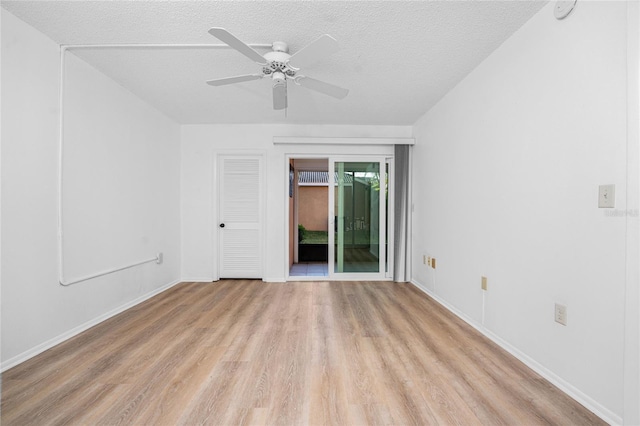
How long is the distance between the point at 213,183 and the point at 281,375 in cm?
327

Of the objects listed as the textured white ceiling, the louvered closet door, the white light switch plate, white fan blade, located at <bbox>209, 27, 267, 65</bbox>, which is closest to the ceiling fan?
white fan blade, located at <bbox>209, 27, 267, 65</bbox>

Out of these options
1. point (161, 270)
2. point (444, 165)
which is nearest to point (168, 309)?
point (161, 270)

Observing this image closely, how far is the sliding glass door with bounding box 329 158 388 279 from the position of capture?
441 centimetres

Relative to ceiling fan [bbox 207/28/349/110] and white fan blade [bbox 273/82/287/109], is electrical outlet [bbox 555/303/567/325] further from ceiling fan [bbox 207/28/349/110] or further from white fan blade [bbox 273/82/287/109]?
white fan blade [bbox 273/82/287/109]

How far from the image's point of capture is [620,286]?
4.53 ft

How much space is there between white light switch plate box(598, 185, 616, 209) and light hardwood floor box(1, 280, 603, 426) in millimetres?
1124

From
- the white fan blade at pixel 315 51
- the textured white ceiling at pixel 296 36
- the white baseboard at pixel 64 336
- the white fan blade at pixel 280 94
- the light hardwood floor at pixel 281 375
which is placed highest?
the textured white ceiling at pixel 296 36

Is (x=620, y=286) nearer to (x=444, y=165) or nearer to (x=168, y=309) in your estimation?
(x=444, y=165)

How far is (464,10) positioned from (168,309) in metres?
3.78

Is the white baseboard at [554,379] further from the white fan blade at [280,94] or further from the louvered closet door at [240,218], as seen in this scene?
the louvered closet door at [240,218]

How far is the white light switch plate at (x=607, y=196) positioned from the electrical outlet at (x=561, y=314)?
0.65 meters

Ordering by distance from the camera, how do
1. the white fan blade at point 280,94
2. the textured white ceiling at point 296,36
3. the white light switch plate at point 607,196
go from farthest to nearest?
the white fan blade at point 280,94 → the textured white ceiling at point 296,36 → the white light switch plate at point 607,196

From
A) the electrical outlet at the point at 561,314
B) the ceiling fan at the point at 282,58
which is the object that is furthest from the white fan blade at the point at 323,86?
the electrical outlet at the point at 561,314

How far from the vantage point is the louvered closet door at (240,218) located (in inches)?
173
